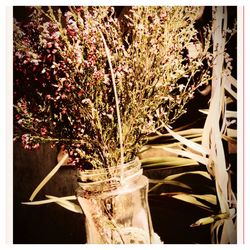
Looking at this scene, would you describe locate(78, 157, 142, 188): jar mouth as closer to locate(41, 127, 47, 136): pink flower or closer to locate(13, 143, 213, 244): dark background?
locate(13, 143, 213, 244): dark background

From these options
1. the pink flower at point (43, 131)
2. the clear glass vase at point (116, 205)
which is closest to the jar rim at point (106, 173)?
the clear glass vase at point (116, 205)

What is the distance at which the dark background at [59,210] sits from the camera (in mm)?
1789

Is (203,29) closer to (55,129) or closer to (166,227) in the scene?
(55,129)

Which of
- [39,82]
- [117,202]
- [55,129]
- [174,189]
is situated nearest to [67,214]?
[117,202]

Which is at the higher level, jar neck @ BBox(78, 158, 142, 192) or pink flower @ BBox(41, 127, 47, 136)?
pink flower @ BBox(41, 127, 47, 136)

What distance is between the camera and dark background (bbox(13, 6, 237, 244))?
5.87 feet

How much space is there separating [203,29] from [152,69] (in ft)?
1.03

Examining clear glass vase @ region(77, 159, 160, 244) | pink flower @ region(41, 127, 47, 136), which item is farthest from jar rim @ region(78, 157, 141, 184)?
pink flower @ region(41, 127, 47, 136)

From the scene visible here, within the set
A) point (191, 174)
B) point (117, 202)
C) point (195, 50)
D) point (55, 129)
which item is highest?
point (195, 50)

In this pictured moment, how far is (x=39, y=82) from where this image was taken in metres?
1.77

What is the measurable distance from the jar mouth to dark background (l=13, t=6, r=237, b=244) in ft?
0.18

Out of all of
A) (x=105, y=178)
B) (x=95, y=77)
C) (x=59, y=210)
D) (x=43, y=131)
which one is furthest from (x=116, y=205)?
(x=95, y=77)

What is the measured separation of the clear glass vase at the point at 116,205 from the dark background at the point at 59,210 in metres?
0.04

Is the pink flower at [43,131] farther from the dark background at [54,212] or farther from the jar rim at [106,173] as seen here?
the jar rim at [106,173]
